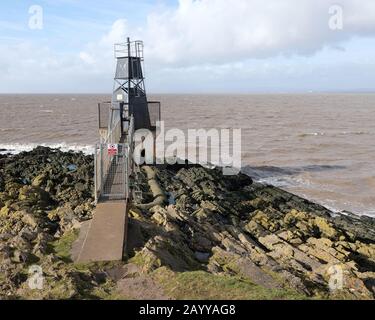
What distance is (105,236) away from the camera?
11359 millimetres

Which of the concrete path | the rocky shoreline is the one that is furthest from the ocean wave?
the concrete path

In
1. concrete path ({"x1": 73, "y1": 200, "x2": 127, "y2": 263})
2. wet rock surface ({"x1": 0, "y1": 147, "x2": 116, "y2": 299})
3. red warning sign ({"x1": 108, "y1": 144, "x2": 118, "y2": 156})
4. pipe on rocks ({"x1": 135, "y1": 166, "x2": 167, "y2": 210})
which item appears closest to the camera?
wet rock surface ({"x1": 0, "y1": 147, "x2": 116, "y2": 299})

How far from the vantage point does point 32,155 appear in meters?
34.7

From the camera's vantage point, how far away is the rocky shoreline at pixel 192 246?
951cm

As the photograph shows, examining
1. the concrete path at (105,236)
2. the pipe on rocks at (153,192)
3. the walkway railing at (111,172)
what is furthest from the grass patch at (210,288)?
the pipe on rocks at (153,192)

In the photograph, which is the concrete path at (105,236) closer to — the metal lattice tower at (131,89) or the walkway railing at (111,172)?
the walkway railing at (111,172)

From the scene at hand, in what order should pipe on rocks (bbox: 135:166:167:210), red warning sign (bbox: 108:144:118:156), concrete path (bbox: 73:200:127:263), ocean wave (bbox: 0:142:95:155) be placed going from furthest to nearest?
ocean wave (bbox: 0:142:95:155) < pipe on rocks (bbox: 135:166:167:210) < red warning sign (bbox: 108:144:118:156) < concrete path (bbox: 73:200:127:263)

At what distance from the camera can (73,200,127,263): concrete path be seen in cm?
1079

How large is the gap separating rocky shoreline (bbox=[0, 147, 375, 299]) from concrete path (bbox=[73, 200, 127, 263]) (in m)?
0.27

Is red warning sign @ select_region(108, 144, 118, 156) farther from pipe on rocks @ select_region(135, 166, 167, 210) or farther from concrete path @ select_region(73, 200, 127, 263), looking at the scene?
pipe on rocks @ select_region(135, 166, 167, 210)

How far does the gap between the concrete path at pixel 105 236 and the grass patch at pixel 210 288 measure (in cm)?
146
